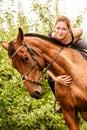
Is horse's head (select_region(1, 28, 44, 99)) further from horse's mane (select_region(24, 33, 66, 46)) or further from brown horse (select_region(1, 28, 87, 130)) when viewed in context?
horse's mane (select_region(24, 33, 66, 46))

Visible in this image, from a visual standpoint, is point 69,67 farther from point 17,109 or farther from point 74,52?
point 17,109

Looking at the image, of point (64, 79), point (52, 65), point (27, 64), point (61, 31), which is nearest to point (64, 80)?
point (64, 79)

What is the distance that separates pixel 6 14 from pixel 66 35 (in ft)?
14.6

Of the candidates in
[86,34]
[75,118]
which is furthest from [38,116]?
[86,34]

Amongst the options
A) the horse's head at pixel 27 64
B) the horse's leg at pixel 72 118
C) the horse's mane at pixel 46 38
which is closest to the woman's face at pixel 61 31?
the horse's mane at pixel 46 38

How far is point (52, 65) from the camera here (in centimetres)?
550

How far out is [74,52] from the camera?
5723 millimetres

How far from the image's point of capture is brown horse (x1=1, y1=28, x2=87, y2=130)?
5.26 m

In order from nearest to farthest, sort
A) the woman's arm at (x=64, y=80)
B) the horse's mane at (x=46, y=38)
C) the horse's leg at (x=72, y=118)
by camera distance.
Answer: the woman's arm at (x=64, y=80) < the horse's mane at (x=46, y=38) < the horse's leg at (x=72, y=118)

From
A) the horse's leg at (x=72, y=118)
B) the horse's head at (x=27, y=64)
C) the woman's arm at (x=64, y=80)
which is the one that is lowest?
the horse's leg at (x=72, y=118)

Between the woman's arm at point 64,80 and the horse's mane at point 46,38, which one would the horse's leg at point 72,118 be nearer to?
the woman's arm at point 64,80

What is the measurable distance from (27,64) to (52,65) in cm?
43

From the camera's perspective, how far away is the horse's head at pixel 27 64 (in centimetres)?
524

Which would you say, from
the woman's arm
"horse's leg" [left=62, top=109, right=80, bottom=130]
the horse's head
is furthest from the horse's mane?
"horse's leg" [left=62, top=109, right=80, bottom=130]
